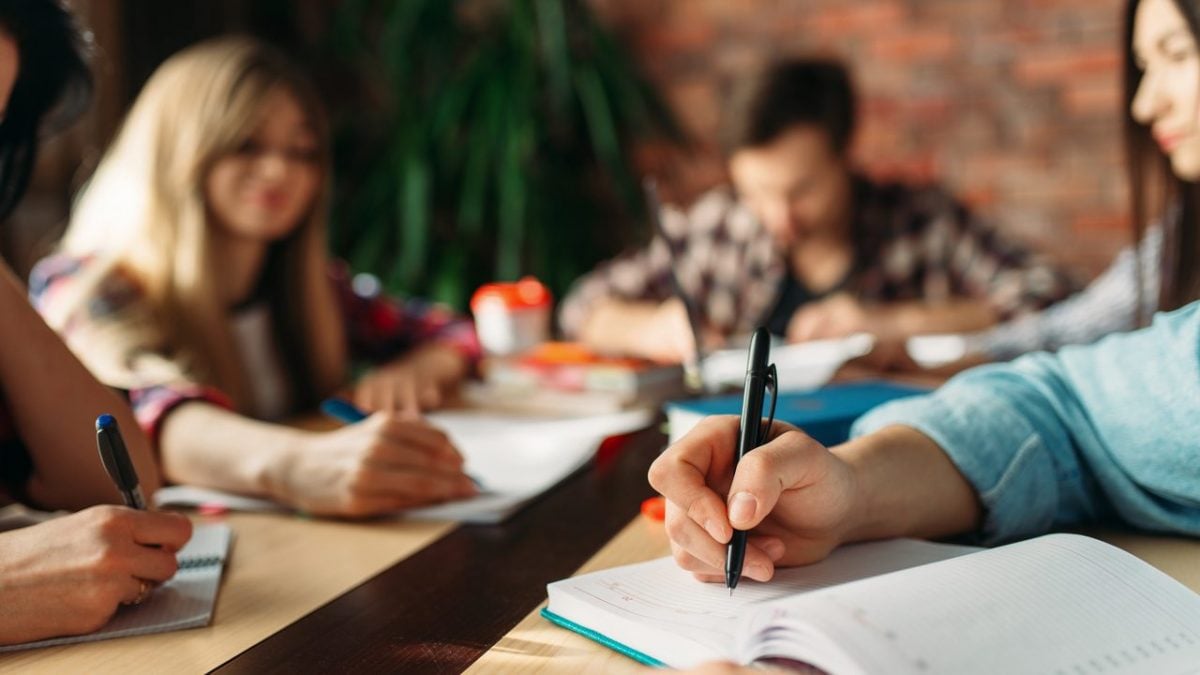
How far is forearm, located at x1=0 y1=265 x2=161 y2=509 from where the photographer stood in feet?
2.81

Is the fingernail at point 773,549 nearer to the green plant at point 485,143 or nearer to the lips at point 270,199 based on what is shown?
the lips at point 270,199

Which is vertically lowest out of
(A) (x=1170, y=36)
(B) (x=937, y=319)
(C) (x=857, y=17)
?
(B) (x=937, y=319)

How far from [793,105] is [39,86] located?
149 centimetres

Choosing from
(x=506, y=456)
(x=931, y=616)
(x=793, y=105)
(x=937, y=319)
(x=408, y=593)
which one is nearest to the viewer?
(x=931, y=616)

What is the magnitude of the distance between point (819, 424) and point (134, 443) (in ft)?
1.92

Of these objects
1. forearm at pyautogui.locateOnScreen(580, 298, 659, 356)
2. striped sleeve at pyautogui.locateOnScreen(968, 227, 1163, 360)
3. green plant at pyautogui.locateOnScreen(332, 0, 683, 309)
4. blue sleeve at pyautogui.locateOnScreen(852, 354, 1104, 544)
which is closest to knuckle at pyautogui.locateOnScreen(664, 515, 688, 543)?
blue sleeve at pyautogui.locateOnScreen(852, 354, 1104, 544)

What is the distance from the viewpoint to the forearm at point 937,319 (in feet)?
5.89

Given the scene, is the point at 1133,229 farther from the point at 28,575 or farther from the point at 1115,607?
the point at 28,575

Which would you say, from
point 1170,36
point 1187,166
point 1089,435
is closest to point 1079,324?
point 1187,166

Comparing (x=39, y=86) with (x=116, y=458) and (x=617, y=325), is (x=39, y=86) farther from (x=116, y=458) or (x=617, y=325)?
(x=617, y=325)

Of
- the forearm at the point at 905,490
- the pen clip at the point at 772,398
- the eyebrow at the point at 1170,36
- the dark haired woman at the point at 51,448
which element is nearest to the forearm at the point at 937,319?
the eyebrow at the point at 1170,36

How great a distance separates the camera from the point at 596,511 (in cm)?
88

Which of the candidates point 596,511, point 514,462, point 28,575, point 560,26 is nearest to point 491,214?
point 560,26

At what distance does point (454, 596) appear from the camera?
681 mm
